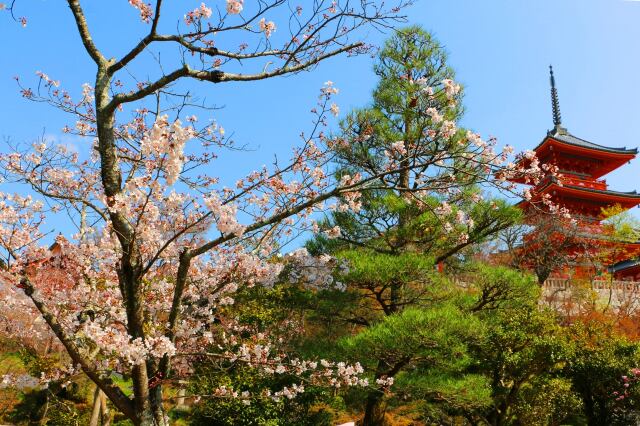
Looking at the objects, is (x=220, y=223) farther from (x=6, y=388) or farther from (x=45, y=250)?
(x=6, y=388)

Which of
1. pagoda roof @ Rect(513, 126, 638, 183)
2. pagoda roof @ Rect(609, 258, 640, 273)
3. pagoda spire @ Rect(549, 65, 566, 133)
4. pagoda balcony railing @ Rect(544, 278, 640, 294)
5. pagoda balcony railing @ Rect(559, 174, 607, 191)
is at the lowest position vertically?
pagoda balcony railing @ Rect(544, 278, 640, 294)

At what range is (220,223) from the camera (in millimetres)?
3939

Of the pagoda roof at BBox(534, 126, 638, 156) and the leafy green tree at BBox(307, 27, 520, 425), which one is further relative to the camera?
the pagoda roof at BBox(534, 126, 638, 156)

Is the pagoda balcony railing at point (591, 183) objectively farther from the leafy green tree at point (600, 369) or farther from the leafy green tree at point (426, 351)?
the leafy green tree at point (426, 351)

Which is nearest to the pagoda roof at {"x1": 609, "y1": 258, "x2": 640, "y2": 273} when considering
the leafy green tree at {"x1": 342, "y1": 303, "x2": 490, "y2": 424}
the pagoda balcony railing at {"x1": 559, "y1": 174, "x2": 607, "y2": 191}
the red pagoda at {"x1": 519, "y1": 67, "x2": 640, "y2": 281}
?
the red pagoda at {"x1": 519, "y1": 67, "x2": 640, "y2": 281}

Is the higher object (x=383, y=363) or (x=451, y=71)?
(x=451, y=71)

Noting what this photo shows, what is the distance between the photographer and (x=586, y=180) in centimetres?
2675

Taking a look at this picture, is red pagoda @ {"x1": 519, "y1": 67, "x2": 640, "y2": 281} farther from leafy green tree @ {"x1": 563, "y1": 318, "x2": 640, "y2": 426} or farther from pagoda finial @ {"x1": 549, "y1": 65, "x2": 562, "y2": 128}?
leafy green tree @ {"x1": 563, "y1": 318, "x2": 640, "y2": 426}

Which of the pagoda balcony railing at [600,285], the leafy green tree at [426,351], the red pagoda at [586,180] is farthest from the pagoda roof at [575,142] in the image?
the leafy green tree at [426,351]

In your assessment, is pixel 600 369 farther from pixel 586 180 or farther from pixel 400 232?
pixel 586 180

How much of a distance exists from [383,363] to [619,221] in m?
19.0

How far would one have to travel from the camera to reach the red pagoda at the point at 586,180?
24.5 m

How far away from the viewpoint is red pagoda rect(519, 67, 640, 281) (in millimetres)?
24525

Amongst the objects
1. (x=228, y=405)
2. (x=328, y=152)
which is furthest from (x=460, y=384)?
(x=328, y=152)
